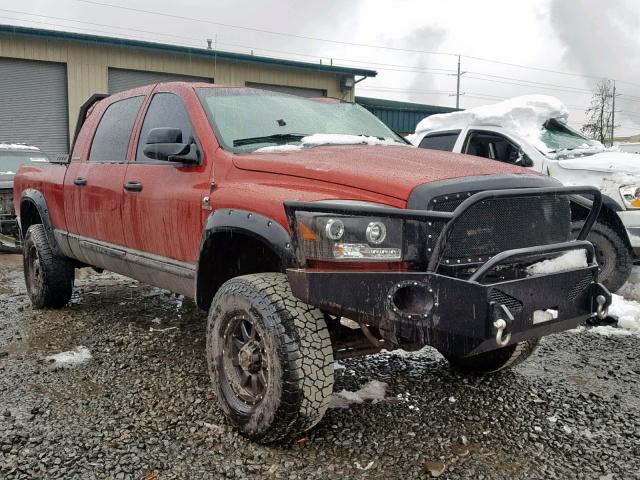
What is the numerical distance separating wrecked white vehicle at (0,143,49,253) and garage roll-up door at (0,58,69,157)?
5579 millimetres

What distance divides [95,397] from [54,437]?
556 millimetres

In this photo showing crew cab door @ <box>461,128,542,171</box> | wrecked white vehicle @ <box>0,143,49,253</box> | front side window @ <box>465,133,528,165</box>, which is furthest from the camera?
wrecked white vehicle @ <box>0,143,49,253</box>

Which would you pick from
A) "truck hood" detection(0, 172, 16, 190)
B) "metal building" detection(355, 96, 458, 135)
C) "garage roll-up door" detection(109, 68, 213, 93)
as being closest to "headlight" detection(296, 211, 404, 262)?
"truck hood" detection(0, 172, 16, 190)

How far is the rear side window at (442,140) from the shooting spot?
8.09 metres

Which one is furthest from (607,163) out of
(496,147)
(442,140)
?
(442,140)

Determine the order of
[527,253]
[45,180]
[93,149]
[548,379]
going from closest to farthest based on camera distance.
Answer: [527,253], [548,379], [93,149], [45,180]

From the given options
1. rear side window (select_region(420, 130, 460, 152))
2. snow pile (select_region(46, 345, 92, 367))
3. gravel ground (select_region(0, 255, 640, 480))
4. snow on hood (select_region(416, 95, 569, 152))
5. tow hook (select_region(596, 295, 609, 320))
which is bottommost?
snow pile (select_region(46, 345, 92, 367))

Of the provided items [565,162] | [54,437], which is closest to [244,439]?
[54,437]

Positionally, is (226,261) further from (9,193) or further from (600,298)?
(9,193)

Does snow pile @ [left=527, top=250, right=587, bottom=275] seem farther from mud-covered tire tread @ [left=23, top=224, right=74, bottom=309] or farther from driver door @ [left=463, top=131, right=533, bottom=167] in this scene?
driver door @ [left=463, top=131, right=533, bottom=167]

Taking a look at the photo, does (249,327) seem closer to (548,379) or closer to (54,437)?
(54,437)

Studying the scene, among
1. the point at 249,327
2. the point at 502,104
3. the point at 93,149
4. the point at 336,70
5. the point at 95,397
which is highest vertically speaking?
the point at 336,70

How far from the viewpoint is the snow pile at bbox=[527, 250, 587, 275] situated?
9.62ft

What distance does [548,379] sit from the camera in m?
4.12
